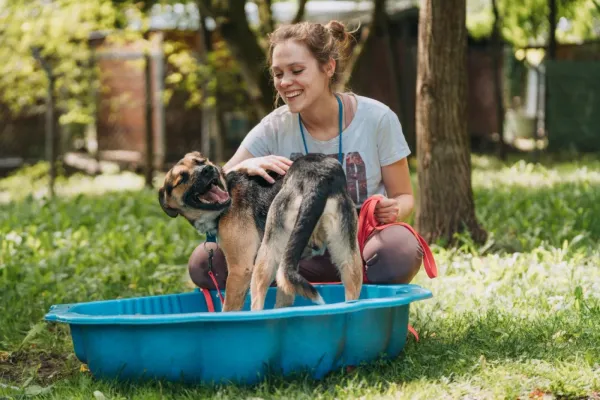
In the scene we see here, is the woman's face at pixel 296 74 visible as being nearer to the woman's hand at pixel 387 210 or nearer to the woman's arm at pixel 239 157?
the woman's arm at pixel 239 157

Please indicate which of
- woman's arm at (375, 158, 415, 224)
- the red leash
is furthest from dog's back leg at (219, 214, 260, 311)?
woman's arm at (375, 158, 415, 224)

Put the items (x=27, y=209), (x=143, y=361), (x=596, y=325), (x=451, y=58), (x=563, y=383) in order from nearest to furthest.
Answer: (x=563, y=383) → (x=143, y=361) → (x=596, y=325) → (x=451, y=58) → (x=27, y=209)

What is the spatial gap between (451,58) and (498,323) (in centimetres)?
312

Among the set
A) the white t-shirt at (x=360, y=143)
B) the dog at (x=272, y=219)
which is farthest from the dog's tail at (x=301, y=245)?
the white t-shirt at (x=360, y=143)

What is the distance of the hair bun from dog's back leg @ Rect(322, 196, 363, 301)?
4.09ft

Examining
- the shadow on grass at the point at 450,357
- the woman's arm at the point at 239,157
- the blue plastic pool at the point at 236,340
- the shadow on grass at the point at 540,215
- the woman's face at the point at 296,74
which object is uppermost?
the woman's face at the point at 296,74

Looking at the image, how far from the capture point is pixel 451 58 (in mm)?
7039

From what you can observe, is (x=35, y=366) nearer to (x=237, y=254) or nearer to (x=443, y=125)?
(x=237, y=254)

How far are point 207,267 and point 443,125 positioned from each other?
2937mm

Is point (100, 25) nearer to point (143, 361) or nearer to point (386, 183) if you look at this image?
point (386, 183)

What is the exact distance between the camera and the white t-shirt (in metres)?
4.86

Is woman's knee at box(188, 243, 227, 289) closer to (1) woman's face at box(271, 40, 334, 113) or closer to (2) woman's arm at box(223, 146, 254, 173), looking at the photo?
(2) woman's arm at box(223, 146, 254, 173)

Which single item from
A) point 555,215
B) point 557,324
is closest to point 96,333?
point 557,324

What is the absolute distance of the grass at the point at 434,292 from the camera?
12.1 feet
